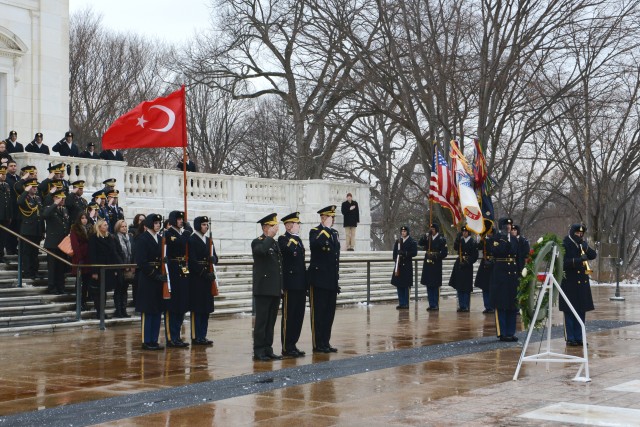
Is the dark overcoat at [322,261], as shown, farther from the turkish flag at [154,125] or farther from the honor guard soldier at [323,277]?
the turkish flag at [154,125]

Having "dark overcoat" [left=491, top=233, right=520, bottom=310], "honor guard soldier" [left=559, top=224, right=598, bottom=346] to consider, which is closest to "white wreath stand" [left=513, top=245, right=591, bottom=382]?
"honor guard soldier" [left=559, top=224, right=598, bottom=346]

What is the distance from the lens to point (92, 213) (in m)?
18.1

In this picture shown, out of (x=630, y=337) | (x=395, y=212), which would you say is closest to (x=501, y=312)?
(x=630, y=337)

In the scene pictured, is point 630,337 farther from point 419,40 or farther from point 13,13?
point 13,13

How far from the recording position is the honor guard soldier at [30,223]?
18625 mm

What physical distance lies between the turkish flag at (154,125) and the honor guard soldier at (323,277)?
2854 mm

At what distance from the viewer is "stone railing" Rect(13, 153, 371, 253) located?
2469 centimetres

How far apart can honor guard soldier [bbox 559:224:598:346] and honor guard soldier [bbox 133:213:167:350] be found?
224 inches

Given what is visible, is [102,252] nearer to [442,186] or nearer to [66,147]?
[66,147]

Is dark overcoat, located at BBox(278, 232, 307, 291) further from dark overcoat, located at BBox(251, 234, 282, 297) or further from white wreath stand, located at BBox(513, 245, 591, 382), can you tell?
white wreath stand, located at BBox(513, 245, 591, 382)

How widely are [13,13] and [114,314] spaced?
1311cm

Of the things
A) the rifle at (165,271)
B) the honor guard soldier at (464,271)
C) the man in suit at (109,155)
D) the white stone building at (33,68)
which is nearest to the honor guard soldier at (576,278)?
the rifle at (165,271)

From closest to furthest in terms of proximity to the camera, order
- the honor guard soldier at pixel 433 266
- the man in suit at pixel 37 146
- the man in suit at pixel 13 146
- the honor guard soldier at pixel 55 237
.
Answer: the honor guard soldier at pixel 55 237, the honor guard soldier at pixel 433 266, the man in suit at pixel 13 146, the man in suit at pixel 37 146

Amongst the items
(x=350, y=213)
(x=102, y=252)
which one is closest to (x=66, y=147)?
(x=102, y=252)
